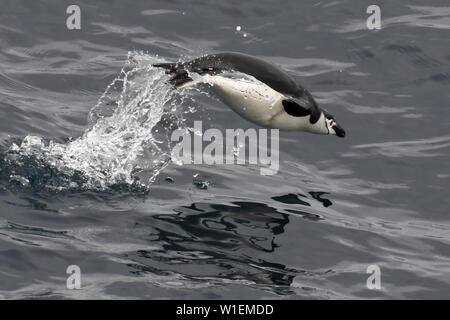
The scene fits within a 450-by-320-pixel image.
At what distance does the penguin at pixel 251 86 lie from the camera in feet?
36.4

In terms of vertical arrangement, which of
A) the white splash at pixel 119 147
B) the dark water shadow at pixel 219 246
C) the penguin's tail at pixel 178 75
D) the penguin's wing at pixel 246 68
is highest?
the penguin's wing at pixel 246 68

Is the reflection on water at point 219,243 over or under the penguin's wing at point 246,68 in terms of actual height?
under

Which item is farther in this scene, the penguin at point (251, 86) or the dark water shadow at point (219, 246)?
the penguin at point (251, 86)

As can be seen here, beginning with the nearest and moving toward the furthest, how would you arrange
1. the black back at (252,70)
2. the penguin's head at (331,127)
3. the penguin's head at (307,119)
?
the black back at (252,70), the penguin's head at (307,119), the penguin's head at (331,127)

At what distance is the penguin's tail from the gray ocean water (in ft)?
1.69

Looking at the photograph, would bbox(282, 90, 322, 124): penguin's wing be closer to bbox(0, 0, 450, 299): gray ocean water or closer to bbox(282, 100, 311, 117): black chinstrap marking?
bbox(282, 100, 311, 117): black chinstrap marking

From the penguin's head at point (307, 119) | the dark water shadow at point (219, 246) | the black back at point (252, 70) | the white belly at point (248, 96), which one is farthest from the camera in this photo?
the penguin's head at point (307, 119)

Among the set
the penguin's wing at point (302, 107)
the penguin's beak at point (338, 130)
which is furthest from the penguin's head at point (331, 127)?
the penguin's wing at point (302, 107)

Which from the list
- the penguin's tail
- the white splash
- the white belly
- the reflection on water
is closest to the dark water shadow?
the reflection on water

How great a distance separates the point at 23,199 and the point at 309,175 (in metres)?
4.07

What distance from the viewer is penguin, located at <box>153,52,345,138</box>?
36.4 ft

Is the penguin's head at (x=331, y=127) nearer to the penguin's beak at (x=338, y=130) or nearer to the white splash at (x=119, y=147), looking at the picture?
the penguin's beak at (x=338, y=130)

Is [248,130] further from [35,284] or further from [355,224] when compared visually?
[35,284]

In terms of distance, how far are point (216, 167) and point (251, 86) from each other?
4.80 feet
